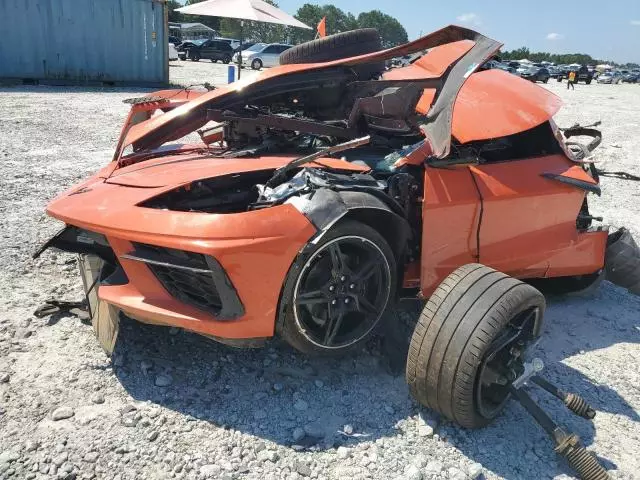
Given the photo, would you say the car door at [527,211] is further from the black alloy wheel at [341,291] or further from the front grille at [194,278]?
the front grille at [194,278]

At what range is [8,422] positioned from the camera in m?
2.38

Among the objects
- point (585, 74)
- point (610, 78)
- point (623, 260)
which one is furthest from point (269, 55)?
point (610, 78)

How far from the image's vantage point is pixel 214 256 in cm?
236

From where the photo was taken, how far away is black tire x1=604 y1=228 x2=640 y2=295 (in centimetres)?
391

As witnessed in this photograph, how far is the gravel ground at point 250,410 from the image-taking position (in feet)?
7.47

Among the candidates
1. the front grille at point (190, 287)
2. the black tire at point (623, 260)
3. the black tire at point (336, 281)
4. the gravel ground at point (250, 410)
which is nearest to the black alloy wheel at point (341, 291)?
the black tire at point (336, 281)

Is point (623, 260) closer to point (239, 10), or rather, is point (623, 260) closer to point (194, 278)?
Result: point (194, 278)

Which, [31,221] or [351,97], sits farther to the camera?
[31,221]

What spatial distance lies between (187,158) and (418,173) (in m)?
1.51

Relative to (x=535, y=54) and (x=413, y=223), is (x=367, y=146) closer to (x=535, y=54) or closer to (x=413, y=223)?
(x=413, y=223)

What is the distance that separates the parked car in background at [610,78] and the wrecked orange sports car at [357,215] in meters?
54.5

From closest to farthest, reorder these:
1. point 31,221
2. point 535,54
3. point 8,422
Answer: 1. point 8,422
2. point 31,221
3. point 535,54

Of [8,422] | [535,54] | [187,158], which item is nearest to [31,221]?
[187,158]

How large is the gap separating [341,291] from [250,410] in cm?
74
